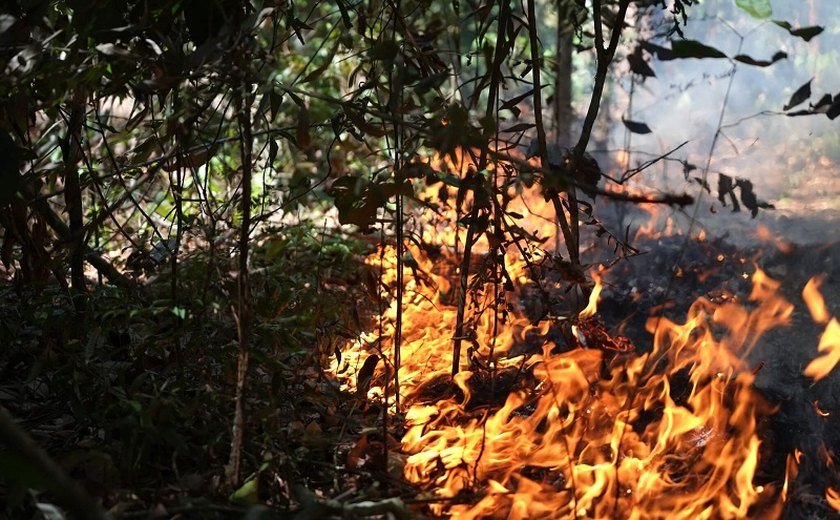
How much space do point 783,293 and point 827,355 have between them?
930 mm

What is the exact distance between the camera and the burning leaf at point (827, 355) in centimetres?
313

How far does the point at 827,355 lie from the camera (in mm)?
3271

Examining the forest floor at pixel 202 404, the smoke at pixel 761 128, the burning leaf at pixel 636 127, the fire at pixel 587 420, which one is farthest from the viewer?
the smoke at pixel 761 128

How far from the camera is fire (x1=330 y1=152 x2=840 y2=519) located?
7.82ft

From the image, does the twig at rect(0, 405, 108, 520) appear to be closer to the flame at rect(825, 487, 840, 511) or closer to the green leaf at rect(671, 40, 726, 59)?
the green leaf at rect(671, 40, 726, 59)

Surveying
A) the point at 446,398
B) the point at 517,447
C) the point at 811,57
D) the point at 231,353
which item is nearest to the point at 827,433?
the point at 517,447

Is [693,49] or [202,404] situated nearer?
[693,49]

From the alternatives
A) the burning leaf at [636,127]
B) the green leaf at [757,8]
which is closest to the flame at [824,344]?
the burning leaf at [636,127]

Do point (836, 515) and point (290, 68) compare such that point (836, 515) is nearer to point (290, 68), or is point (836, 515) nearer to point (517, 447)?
point (517, 447)

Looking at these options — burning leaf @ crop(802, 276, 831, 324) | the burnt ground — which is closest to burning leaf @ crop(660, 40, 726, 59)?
the burnt ground

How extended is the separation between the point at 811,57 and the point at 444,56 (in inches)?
153

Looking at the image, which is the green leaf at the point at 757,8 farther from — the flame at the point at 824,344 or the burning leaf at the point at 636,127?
the flame at the point at 824,344

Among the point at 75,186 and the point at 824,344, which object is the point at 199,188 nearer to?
the point at 75,186

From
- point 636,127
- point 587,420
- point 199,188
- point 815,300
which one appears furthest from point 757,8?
point 815,300
